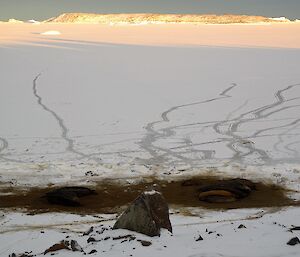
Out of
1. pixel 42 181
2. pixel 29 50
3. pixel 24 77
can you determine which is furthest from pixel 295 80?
pixel 29 50

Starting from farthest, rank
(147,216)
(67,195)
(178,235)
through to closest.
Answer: (67,195)
(178,235)
(147,216)

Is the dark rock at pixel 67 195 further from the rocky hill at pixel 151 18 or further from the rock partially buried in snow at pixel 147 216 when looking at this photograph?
the rocky hill at pixel 151 18

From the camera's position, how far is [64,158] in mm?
9844

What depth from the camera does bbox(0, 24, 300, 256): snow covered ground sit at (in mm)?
5847

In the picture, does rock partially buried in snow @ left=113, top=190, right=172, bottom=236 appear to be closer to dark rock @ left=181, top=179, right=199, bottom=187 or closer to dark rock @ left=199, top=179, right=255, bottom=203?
dark rock @ left=199, top=179, right=255, bottom=203

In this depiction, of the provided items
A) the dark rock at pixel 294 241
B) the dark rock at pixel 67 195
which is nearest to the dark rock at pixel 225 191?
the dark rock at pixel 67 195

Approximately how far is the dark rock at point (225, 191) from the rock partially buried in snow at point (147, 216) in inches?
85.2

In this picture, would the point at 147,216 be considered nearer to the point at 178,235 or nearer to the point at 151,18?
the point at 178,235

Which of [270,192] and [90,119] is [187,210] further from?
[90,119]

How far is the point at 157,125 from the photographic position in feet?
40.1

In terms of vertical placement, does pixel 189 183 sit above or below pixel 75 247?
above

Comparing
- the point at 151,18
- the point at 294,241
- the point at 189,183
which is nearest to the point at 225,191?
the point at 189,183

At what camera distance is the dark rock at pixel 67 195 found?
24.0 feet

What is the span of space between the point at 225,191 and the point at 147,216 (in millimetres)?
2763
